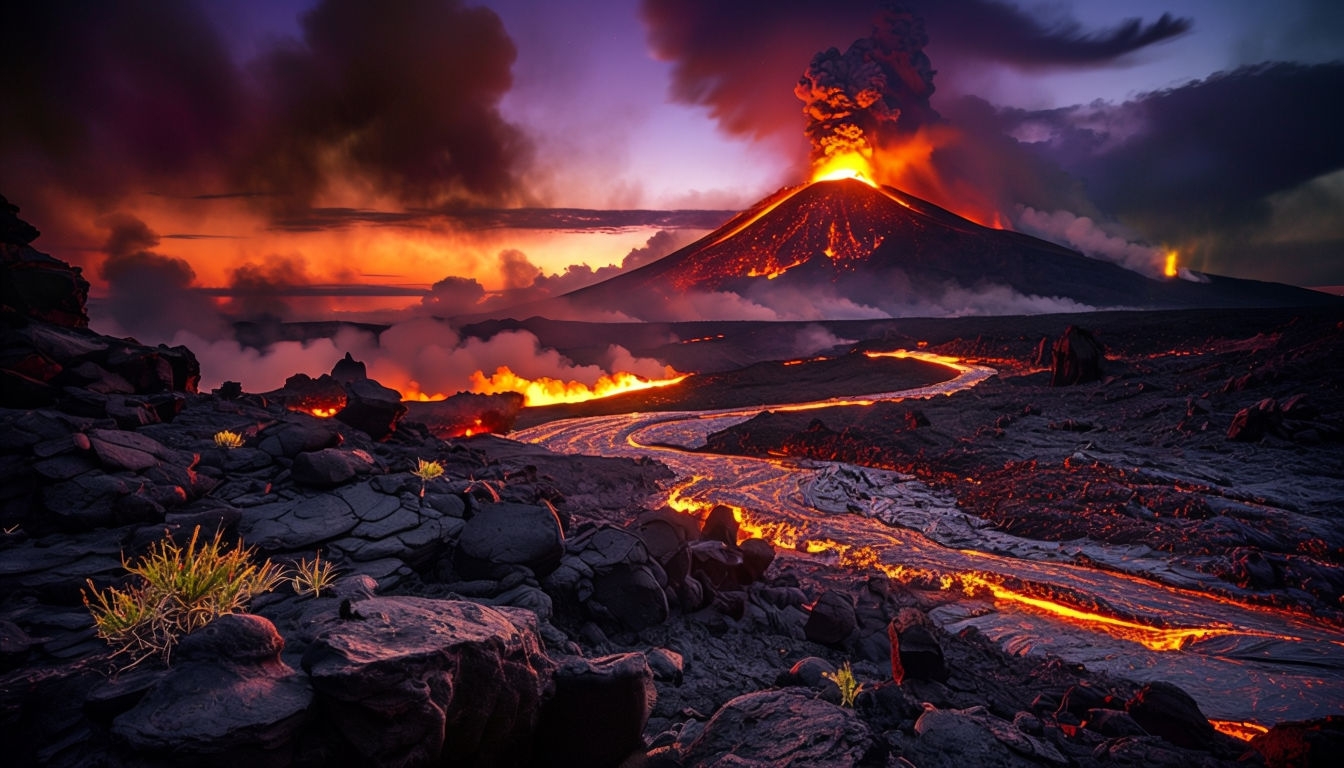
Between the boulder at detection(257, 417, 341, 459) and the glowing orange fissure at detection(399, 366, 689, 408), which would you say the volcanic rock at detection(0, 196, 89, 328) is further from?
the glowing orange fissure at detection(399, 366, 689, 408)

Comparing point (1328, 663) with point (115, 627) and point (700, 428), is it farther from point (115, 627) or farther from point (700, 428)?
point (700, 428)

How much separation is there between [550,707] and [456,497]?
19.4 ft

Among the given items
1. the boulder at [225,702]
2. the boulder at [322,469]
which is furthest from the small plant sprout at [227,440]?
the boulder at [225,702]

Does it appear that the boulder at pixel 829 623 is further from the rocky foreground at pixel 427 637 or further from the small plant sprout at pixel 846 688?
the small plant sprout at pixel 846 688

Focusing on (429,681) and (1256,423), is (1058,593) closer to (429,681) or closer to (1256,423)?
(1256,423)

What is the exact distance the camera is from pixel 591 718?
5.33 metres

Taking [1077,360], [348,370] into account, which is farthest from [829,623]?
[1077,360]

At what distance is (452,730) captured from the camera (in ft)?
14.7

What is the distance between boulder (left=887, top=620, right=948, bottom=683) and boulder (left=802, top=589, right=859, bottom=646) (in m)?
1.41

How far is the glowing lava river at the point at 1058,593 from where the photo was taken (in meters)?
11.0

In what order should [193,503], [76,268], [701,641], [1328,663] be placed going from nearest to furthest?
[193,503]
[701,641]
[1328,663]
[76,268]

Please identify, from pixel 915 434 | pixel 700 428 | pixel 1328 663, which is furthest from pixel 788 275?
pixel 1328 663

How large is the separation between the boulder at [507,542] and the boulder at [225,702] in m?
4.73

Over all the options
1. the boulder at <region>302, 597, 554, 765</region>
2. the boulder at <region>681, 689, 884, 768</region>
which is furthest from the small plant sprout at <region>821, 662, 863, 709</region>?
the boulder at <region>302, 597, 554, 765</region>
